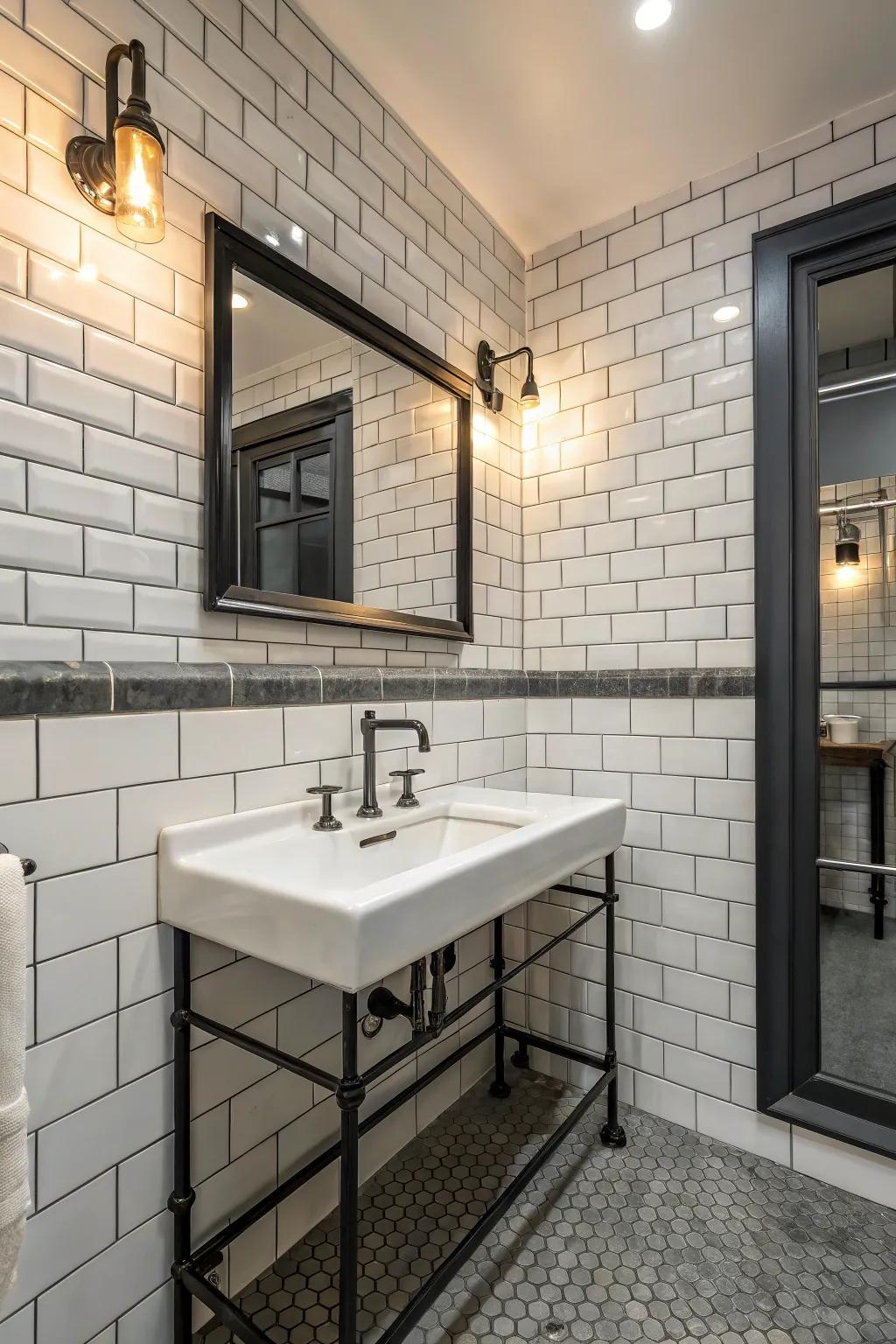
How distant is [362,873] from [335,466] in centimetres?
84

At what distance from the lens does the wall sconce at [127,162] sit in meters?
0.91

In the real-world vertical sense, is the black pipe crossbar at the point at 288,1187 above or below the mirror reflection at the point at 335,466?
below

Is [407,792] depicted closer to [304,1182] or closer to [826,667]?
[304,1182]

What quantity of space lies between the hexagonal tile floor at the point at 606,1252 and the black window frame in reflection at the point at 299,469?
51.9 inches

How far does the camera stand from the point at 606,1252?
135cm

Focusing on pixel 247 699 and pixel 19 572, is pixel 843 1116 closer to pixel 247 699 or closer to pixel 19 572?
pixel 247 699

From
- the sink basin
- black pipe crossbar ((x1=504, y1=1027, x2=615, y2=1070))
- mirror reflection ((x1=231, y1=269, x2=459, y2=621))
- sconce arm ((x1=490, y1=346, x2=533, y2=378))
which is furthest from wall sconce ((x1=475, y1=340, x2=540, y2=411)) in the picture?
black pipe crossbar ((x1=504, y1=1027, x2=615, y2=1070))

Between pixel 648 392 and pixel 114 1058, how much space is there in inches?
75.4

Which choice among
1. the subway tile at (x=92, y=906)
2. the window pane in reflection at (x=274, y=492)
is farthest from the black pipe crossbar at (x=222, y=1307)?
the window pane in reflection at (x=274, y=492)

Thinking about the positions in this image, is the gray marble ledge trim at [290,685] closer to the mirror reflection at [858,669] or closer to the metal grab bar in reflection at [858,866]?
the mirror reflection at [858,669]

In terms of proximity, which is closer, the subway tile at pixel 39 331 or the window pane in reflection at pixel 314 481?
the subway tile at pixel 39 331

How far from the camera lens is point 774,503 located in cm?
162

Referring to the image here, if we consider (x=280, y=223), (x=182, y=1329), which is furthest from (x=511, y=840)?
(x=280, y=223)

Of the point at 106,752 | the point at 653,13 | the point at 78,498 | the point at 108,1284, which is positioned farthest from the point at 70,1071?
the point at 653,13
